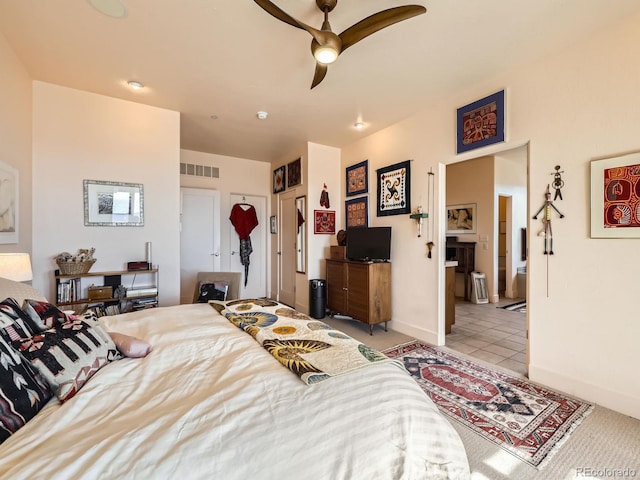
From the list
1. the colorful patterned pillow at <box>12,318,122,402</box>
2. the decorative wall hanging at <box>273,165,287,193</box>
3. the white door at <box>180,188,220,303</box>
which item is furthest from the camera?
the decorative wall hanging at <box>273,165,287,193</box>

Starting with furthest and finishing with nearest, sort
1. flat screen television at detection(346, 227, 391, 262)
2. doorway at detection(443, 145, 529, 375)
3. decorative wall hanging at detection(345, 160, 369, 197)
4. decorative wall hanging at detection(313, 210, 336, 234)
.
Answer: doorway at detection(443, 145, 529, 375) → decorative wall hanging at detection(313, 210, 336, 234) → decorative wall hanging at detection(345, 160, 369, 197) → flat screen television at detection(346, 227, 391, 262)

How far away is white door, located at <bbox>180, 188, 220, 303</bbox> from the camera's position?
4.62 metres

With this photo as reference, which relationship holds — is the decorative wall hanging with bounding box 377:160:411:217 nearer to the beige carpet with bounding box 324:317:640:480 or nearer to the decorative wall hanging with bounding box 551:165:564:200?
the decorative wall hanging with bounding box 551:165:564:200

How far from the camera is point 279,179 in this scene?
5160 millimetres

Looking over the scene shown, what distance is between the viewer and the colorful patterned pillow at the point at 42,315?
123cm

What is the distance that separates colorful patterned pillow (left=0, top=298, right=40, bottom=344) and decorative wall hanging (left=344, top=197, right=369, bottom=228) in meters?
3.55

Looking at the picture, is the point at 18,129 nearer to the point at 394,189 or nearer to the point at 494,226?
the point at 394,189

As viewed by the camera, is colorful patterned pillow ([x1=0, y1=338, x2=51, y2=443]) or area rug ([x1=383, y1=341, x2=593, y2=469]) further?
area rug ([x1=383, y1=341, x2=593, y2=469])

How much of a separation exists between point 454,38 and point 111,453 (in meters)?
2.90

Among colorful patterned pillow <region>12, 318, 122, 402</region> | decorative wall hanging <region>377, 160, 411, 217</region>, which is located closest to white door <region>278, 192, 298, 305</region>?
decorative wall hanging <region>377, 160, 411, 217</region>

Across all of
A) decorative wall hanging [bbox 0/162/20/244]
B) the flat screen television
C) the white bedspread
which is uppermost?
decorative wall hanging [bbox 0/162/20/244]

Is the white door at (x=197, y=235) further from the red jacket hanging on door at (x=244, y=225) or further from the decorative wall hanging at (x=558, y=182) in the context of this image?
the decorative wall hanging at (x=558, y=182)

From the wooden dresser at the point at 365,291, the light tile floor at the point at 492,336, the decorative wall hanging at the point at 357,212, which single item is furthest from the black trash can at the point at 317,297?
the light tile floor at the point at 492,336

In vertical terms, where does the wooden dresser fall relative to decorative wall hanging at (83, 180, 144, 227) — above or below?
below
